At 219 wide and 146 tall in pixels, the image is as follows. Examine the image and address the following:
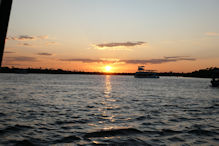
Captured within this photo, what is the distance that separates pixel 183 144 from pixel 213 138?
196 cm

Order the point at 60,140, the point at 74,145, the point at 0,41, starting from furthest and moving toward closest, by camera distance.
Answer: the point at 60,140 → the point at 74,145 → the point at 0,41

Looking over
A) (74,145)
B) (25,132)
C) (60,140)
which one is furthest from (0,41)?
(25,132)

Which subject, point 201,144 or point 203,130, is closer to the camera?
point 201,144

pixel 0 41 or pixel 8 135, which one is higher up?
pixel 0 41

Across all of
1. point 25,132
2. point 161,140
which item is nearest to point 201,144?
point 161,140

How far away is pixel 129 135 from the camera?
27.8ft

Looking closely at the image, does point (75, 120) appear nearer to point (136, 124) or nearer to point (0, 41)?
point (136, 124)

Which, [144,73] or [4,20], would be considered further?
[144,73]

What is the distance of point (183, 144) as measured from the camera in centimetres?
738

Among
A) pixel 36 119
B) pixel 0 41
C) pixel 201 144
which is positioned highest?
pixel 0 41

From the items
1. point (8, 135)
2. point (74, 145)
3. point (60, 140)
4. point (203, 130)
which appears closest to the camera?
point (74, 145)

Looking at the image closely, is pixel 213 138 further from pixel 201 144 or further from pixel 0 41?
pixel 0 41

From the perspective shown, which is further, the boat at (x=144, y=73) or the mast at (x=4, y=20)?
the boat at (x=144, y=73)

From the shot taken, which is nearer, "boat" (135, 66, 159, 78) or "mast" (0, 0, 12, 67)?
"mast" (0, 0, 12, 67)
